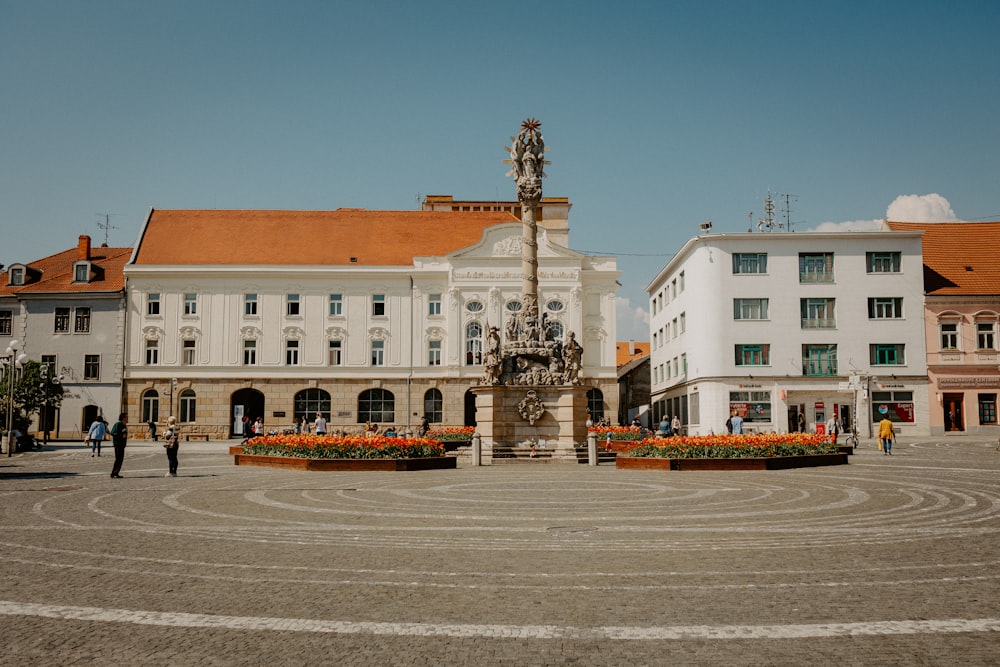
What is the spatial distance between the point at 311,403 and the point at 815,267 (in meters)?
35.0

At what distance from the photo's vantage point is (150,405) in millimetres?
61250

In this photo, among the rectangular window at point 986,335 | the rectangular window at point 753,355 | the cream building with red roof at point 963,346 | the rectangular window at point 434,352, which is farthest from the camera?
the rectangular window at point 434,352

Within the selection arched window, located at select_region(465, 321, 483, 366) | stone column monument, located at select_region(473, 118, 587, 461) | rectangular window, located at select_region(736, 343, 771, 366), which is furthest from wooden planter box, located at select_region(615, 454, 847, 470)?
arched window, located at select_region(465, 321, 483, 366)

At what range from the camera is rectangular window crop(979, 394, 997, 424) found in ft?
179

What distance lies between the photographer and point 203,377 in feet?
203

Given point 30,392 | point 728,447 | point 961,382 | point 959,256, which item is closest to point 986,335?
point 961,382

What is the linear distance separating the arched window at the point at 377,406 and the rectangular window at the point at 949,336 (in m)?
36.0

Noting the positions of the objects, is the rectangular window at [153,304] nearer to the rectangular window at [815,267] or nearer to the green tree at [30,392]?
the green tree at [30,392]

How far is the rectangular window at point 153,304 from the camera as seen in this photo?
6262 centimetres

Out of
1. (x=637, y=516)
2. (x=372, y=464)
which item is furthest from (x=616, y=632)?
(x=372, y=464)

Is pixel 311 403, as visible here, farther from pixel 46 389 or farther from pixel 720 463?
pixel 720 463

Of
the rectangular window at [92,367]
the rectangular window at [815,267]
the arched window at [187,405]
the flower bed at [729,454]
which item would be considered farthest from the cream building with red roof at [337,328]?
the flower bed at [729,454]

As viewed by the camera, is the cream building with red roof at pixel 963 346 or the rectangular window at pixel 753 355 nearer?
the cream building with red roof at pixel 963 346

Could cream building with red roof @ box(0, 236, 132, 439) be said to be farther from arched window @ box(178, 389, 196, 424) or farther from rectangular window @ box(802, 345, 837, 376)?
rectangular window @ box(802, 345, 837, 376)
